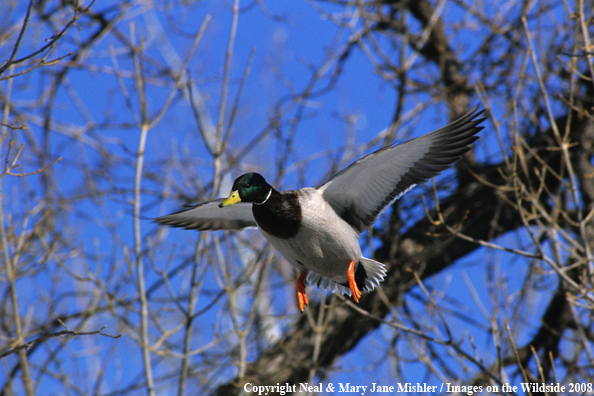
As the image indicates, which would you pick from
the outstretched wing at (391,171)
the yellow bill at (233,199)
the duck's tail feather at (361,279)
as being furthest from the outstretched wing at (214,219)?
the yellow bill at (233,199)

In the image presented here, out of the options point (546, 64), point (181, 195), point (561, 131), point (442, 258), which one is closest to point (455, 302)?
point (442, 258)

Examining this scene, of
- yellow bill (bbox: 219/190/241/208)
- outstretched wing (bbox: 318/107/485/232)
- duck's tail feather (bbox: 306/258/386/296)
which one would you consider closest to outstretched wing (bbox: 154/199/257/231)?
duck's tail feather (bbox: 306/258/386/296)

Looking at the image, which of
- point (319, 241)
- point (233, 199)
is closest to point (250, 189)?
point (233, 199)

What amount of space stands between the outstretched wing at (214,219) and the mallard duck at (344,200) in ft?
1.65

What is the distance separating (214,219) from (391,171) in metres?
1.69

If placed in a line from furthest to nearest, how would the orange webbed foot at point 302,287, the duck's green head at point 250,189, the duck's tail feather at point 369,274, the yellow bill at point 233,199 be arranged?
the duck's tail feather at point 369,274, the orange webbed foot at point 302,287, the duck's green head at point 250,189, the yellow bill at point 233,199

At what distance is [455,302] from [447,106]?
223 centimetres

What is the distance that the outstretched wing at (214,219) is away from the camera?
4.94m

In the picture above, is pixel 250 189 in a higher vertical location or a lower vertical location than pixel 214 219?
lower

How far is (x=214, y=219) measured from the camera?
5.09 metres

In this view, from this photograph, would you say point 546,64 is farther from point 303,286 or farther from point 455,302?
point 303,286

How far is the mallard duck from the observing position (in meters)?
3.80

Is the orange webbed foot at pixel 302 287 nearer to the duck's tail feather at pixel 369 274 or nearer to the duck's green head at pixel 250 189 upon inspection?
the duck's tail feather at pixel 369 274

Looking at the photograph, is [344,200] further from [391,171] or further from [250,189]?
[250,189]
